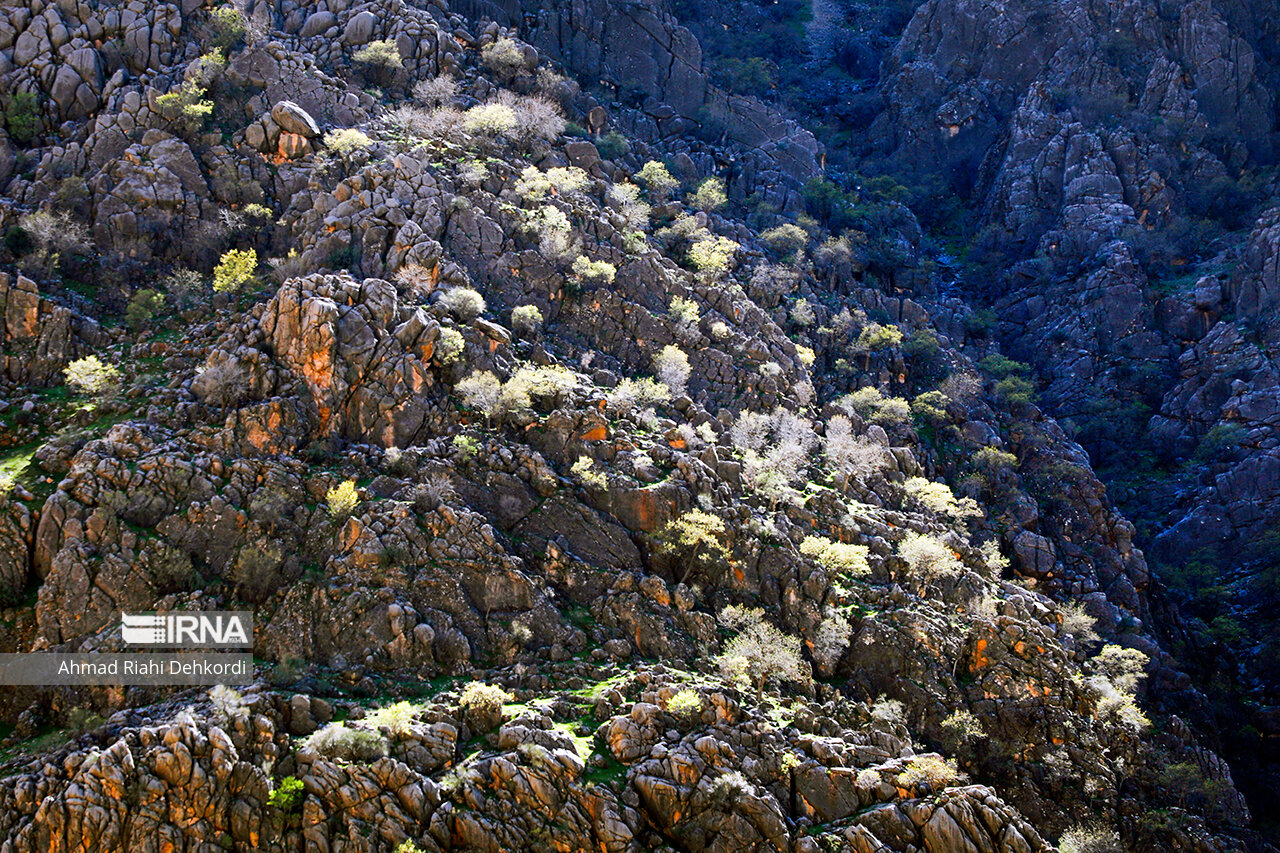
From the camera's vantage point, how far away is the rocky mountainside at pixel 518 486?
43.8 meters

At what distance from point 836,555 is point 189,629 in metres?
36.2

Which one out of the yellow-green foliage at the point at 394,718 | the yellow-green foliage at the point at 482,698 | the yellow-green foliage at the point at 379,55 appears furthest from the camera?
the yellow-green foliage at the point at 379,55

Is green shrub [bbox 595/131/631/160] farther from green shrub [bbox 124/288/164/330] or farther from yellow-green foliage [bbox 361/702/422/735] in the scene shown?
yellow-green foliage [bbox 361/702/422/735]

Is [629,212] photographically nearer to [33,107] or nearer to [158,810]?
[33,107]

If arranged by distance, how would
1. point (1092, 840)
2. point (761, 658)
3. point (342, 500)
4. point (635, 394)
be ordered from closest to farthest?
point (342, 500)
point (761, 658)
point (1092, 840)
point (635, 394)

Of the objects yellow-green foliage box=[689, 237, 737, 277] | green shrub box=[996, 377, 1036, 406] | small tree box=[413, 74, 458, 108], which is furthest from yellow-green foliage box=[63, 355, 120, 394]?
green shrub box=[996, 377, 1036, 406]

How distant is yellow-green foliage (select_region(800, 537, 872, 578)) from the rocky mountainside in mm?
286

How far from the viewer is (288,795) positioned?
4028 centimetres

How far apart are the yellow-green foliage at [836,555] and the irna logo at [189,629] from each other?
32259mm

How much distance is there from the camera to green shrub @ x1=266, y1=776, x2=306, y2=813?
132 feet

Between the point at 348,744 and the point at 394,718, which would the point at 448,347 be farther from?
the point at 348,744

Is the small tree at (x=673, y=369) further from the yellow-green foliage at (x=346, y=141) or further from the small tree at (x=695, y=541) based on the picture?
the yellow-green foliage at (x=346, y=141)

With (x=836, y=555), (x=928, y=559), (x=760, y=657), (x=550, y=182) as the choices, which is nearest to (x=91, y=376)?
(x=550, y=182)

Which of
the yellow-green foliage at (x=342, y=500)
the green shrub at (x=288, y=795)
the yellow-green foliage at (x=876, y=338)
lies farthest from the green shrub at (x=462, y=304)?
the yellow-green foliage at (x=876, y=338)
